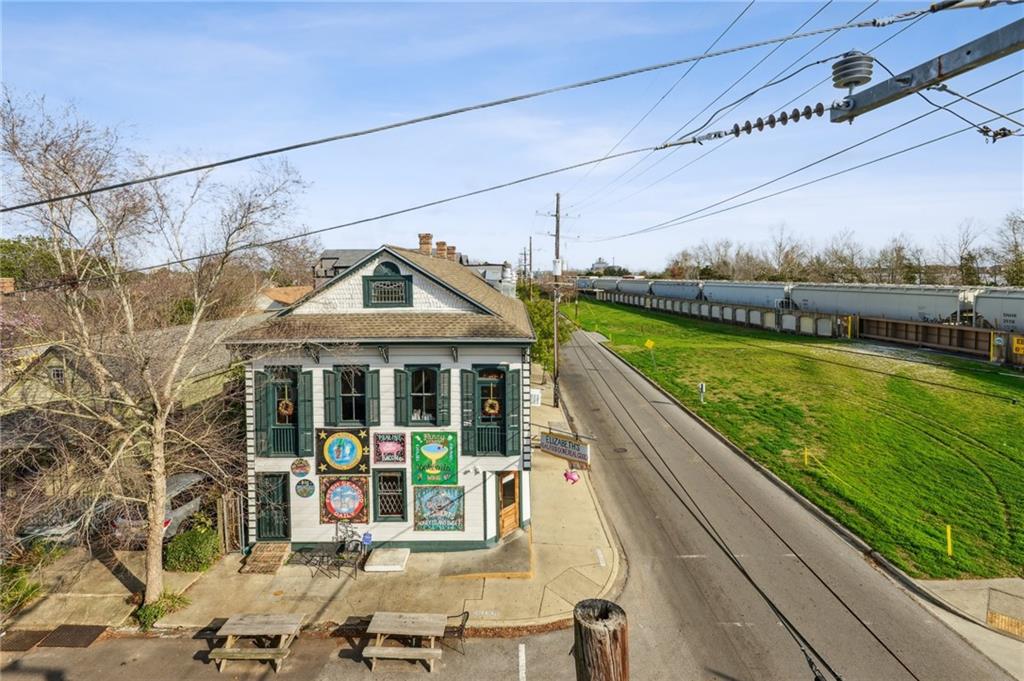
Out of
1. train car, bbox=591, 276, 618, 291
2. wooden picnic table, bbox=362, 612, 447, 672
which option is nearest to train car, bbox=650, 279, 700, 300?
train car, bbox=591, 276, 618, 291

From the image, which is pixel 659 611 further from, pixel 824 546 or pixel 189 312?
pixel 189 312

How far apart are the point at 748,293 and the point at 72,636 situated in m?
61.7

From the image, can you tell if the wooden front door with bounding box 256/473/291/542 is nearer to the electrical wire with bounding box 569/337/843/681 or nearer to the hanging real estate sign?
the hanging real estate sign

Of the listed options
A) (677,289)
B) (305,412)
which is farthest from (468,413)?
(677,289)

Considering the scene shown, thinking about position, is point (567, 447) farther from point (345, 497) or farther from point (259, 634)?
point (259, 634)

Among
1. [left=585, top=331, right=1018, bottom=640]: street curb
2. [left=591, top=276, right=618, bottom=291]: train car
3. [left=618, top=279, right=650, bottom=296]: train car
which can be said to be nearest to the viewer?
[left=585, top=331, right=1018, bottom=640]: street curb

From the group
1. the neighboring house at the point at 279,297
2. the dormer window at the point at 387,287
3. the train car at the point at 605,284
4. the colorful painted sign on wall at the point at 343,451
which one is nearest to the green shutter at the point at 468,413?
the colorful painted sign on wall at the point at 343,451

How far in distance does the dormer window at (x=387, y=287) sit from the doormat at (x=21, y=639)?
11331mm

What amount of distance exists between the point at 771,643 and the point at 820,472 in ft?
37.2

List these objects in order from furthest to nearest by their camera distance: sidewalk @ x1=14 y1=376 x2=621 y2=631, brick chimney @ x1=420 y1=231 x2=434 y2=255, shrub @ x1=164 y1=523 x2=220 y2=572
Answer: brick chimney @ x1=420 y1=231 x2=434 y2=255 → shrub @ x1=164 y1=523 x2=220 y2=572 → sidewalk @ x1=14 y1=376 x2=621 y2=631

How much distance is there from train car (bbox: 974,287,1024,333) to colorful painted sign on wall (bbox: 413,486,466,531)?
37551mm

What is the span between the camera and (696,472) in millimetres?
23453

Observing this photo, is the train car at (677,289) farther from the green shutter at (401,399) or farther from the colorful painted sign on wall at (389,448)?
the colorful painted sign on wall at (389,448)

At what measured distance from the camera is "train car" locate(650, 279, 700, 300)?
2901 inches
